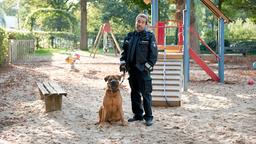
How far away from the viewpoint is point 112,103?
691 centimetres

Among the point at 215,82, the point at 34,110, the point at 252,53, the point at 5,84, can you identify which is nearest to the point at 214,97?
the point at 215,82

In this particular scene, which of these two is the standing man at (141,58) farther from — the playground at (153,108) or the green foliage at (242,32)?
the green foliage at (242,32)

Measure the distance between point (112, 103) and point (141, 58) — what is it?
0.92 metres

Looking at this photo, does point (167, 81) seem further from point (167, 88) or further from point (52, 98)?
point (52, 98)

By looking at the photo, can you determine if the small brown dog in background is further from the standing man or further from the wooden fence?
the wooden fence

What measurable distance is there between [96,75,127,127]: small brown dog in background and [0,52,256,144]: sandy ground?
17cm

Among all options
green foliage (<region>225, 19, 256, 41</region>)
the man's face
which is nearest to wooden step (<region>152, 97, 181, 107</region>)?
the man's face

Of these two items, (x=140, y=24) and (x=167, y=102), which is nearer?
(x=140, y=24)

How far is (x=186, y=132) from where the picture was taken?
22.2 ft

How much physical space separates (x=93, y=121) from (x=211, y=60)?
1799cm

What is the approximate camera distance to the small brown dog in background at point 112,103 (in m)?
6.75

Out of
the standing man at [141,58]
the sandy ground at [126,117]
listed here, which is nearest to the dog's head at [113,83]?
the standing man at [141,58]

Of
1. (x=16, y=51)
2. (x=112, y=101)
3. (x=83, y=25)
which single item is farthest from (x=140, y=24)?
(x=83, y=25)

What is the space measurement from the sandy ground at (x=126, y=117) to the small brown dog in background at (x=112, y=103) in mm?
172
